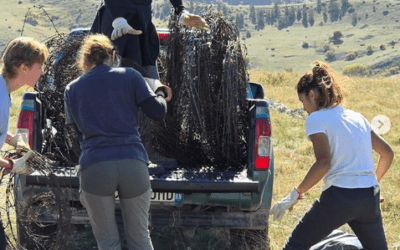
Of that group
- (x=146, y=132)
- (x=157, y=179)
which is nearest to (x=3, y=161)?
(x=157, y=179)

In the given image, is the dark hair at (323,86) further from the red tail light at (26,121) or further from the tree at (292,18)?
the tree at (292,18)

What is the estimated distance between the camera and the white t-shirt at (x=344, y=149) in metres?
3.87

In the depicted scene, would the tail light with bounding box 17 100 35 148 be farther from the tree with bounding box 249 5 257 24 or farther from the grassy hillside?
the tree with bounding box 249 5 257 24

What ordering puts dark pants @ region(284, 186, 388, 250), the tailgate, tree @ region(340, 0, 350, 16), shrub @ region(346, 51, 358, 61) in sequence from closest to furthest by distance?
1. dark pants @ region(284, 186, 388, 250)
2. the tailgate
3. shrub @ region(346, 51, 358, 61)
4. tree @ region(340, 0, 350, 16)

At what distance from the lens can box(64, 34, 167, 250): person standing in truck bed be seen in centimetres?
387

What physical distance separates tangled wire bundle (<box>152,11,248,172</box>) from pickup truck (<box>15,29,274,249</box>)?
28 cm

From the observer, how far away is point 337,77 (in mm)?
4043

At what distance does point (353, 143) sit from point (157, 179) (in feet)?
5.10

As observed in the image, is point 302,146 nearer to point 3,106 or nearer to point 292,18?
point 3,106

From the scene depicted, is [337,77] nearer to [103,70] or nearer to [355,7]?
[103,70]

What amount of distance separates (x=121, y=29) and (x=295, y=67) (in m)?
109

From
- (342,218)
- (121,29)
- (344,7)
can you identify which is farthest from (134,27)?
(344,7)

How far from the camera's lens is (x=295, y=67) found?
113 metres

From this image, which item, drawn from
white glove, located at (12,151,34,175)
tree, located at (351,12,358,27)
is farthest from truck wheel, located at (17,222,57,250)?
tree, located at (351,12,358,27)
